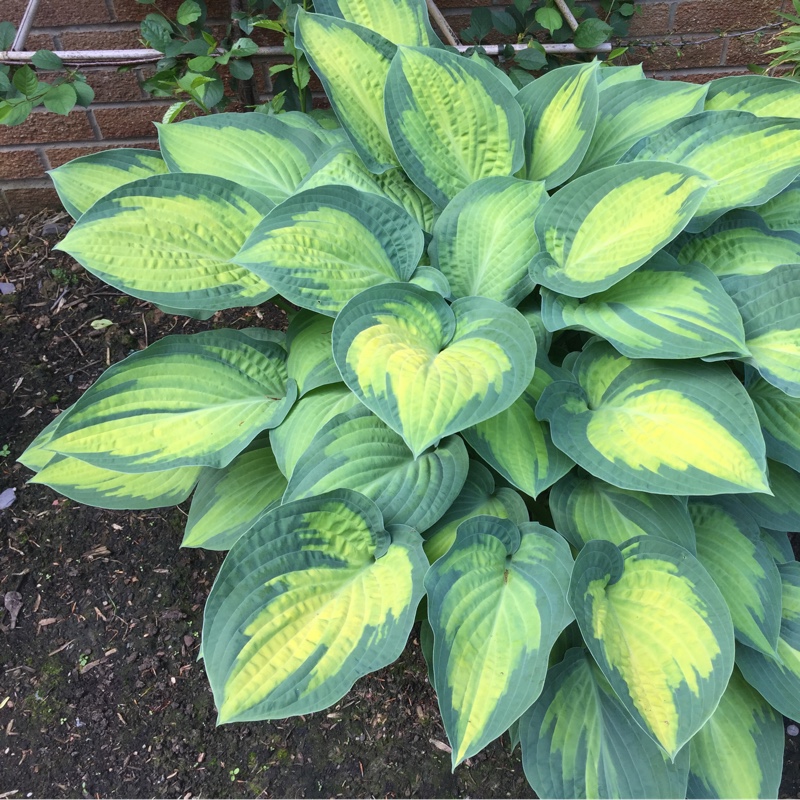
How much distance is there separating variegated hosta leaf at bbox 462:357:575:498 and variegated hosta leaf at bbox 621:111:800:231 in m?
0.43

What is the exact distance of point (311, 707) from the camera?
0.80 meters

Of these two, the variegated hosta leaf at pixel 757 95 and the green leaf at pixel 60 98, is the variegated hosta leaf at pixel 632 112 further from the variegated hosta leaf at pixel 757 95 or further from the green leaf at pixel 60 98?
the green leaf at pixel 60 98

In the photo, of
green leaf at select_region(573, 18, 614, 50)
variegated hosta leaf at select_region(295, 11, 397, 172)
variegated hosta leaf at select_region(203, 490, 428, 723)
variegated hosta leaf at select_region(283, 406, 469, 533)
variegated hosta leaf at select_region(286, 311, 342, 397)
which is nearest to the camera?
variegated hosta leaf at select_region(203, 490, 428, 723)

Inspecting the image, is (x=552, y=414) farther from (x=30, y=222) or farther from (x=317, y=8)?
(x=30, y=222)

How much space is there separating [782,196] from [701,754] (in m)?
0.97

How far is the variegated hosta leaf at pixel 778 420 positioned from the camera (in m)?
0.96

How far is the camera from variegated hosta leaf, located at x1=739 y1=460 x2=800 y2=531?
1048mm

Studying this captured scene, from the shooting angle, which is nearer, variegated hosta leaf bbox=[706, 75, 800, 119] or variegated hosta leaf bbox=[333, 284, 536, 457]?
variegated hosta leaf bbox=[333, 284, 536, 457]

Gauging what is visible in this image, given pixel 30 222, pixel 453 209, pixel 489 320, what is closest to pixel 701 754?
pixel 489 320

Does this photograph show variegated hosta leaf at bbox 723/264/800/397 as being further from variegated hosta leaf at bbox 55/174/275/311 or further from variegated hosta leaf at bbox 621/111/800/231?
variegated hosta leaf at bbox 55/174/275/311

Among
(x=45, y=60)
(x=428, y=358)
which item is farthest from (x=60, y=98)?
(x=428, y=358)

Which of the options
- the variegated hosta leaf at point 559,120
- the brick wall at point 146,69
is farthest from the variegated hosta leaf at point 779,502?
the brick wall at point 146,69

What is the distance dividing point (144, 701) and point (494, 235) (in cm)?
109

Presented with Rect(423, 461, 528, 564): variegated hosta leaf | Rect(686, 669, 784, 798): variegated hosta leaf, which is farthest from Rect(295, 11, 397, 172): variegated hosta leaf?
Rect(686, 669, 784, 798): variegated hosta leaf
